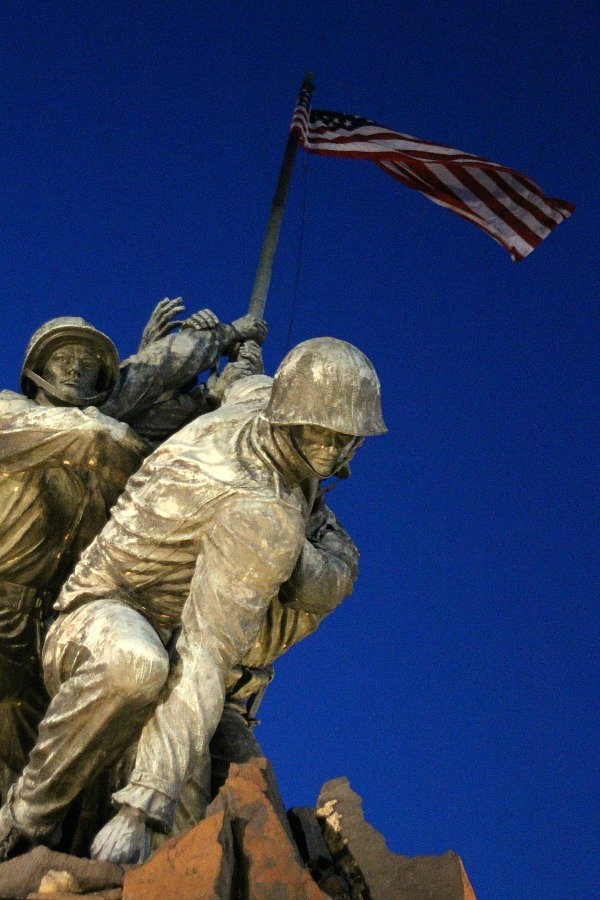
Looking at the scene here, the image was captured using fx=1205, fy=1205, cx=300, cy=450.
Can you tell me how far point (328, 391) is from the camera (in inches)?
205

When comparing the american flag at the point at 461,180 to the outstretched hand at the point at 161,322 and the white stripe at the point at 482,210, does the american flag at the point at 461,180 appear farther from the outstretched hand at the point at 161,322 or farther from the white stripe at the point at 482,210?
the outstretched hand at the point at 161,322

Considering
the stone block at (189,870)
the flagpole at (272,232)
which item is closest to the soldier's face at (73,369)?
the flagpole at (272,232)

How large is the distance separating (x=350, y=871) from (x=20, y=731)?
1.77 m

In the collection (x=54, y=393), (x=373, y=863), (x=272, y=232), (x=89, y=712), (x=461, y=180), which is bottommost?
(x=373, y=863)

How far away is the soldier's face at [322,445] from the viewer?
5.29 metres

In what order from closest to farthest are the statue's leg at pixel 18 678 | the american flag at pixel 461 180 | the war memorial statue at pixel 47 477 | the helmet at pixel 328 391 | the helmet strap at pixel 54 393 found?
1. the helmet at pixel 328 391
2. the war memorial statue at pixel 47 477
3. the statue's leg at pixel 18 678
4. the helmet strap at pixel 54 393
5. the american flag at pixel 461 180

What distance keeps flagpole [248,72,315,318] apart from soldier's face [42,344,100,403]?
5.88ft

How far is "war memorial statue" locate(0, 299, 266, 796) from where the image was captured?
227 inches

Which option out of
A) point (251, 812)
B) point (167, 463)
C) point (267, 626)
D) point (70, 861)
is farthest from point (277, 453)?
point (70, 861)

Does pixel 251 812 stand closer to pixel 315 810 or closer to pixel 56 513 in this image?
pixel 315 810

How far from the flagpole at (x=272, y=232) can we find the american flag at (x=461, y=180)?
0.15m

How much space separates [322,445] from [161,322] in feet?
7.22

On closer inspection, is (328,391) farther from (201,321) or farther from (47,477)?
(201,321)

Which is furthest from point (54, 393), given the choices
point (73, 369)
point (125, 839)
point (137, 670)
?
point (125, 839)
